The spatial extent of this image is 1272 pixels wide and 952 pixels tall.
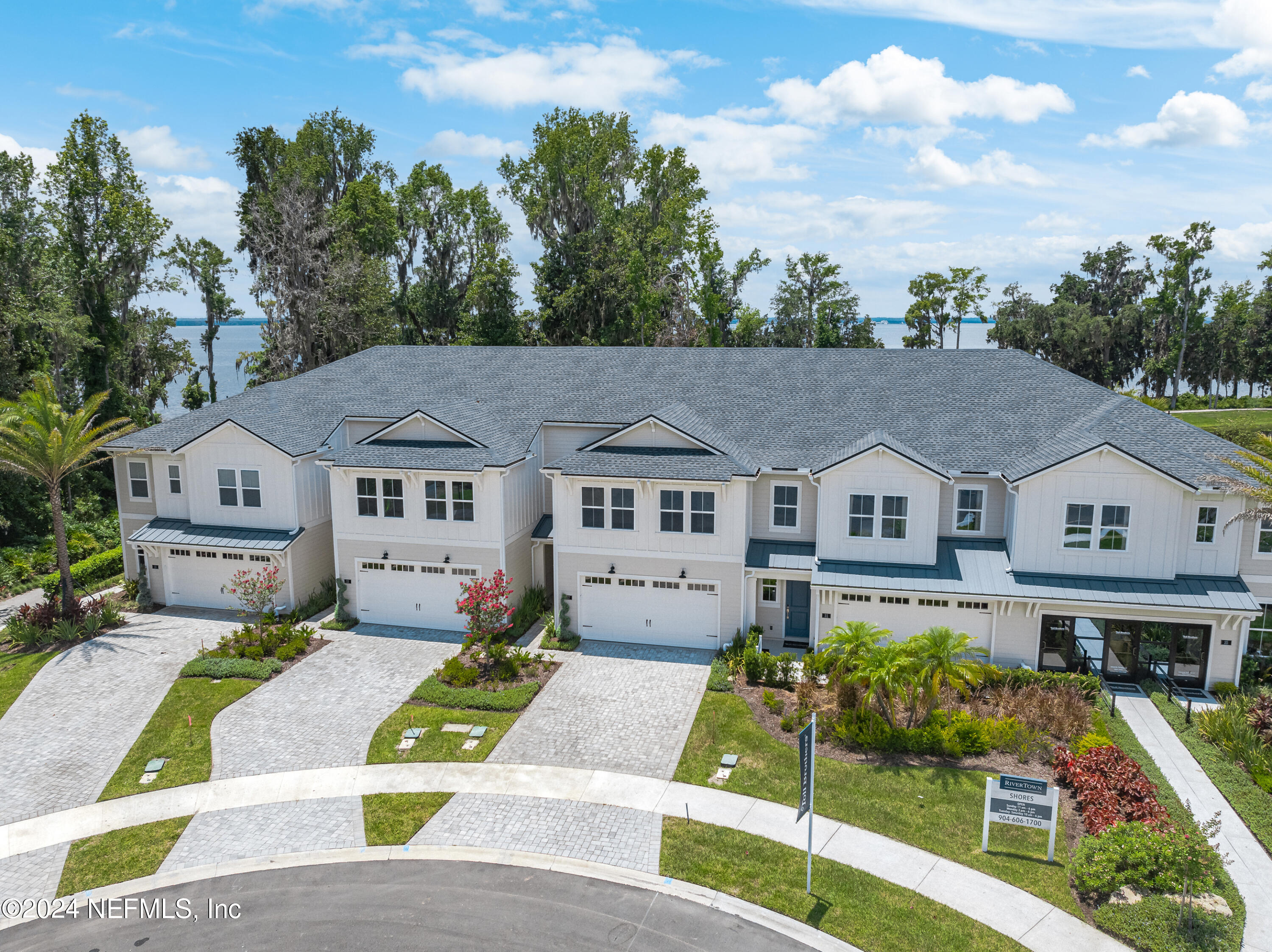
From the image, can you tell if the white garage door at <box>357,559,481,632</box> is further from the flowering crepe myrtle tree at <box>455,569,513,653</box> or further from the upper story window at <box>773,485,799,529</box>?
the upper story window at <box>773,485,799,529</box>

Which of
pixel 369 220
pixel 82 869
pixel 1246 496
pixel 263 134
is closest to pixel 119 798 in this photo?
pixel 82 869

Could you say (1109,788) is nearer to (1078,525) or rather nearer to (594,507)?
(1078,525)

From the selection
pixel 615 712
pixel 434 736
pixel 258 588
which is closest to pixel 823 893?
pixel 615 712

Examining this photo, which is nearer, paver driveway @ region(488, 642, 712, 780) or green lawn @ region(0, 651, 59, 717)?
paver driveway @ region(488, 642, 712, 780)

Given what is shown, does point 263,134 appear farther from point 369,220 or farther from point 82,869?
point 82,869

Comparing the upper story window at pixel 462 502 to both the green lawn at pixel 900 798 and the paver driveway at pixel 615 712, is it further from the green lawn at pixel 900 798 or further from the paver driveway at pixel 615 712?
the green lawn at pixel 900 798

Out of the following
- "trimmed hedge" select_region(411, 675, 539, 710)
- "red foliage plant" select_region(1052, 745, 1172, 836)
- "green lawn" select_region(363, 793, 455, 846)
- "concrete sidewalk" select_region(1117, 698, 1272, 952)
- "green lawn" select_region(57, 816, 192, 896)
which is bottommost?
"green lawn" select_region(57, 816, 192, 896)

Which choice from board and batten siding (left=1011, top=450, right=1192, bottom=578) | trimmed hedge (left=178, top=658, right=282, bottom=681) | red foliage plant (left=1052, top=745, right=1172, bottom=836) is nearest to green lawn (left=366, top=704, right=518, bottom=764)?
trimmed hedge (left=178, top=658, right=282, bottom=681)
